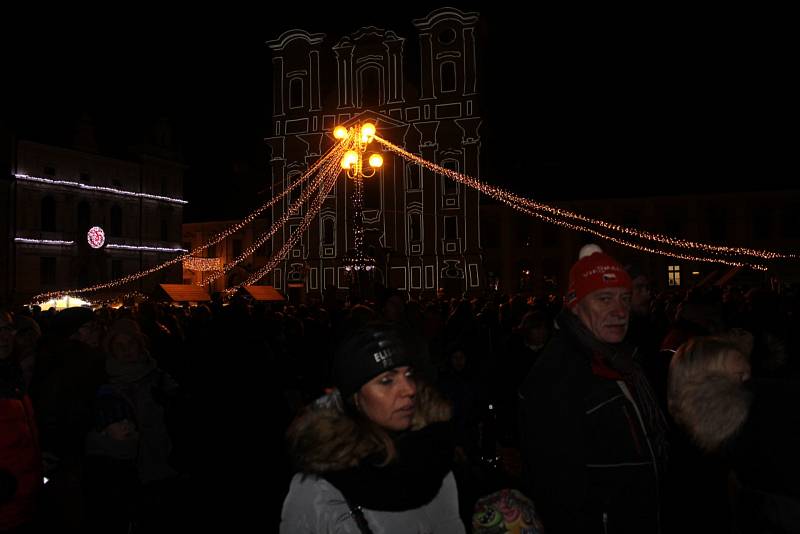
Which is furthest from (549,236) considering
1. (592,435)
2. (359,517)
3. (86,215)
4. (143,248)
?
(359,517)

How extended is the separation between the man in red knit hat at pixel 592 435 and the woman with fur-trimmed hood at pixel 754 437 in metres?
0.34

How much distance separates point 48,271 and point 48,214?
327cm

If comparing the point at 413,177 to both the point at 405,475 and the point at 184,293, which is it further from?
the point at 405,475

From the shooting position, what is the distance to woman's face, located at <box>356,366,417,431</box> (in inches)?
105

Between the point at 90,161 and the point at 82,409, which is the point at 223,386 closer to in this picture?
the point at 82,409

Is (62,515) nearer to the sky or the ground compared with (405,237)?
nearer to the ground

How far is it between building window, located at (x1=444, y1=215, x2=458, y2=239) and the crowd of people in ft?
106

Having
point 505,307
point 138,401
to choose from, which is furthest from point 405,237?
point 138,401

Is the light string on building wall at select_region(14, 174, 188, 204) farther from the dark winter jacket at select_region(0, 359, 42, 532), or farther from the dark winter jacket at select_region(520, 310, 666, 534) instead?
the dark winter jacket at select_region(520, 310, 666, 534)

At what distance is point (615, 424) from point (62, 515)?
10.8 feet

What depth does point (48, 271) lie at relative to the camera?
3900 centimetres

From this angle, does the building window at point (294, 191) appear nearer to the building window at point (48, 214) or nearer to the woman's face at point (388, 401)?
the building window at point (48, 214)

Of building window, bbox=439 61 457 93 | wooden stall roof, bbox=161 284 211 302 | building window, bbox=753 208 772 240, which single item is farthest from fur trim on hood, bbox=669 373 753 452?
building window, bbox=753 208 772 240

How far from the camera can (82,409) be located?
493 cm
